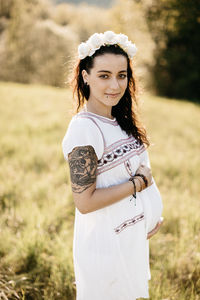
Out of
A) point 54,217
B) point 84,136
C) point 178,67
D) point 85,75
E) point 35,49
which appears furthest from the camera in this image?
point 35,49

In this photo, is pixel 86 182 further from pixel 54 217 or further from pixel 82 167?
pixel 54 217

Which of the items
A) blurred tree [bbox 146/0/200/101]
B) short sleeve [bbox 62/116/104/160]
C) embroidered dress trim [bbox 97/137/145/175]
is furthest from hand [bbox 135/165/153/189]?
blurred tree [bbox 146/0/200/101]

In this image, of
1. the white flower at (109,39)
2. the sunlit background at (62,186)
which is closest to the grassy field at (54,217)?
the sunlit background at (62,186)

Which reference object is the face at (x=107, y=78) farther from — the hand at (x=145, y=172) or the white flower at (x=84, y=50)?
the hand at (x=145, y=172)

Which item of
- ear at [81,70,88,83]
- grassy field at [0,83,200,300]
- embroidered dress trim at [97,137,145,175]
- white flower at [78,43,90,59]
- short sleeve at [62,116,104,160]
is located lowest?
grassy field at [0,83,200,300]

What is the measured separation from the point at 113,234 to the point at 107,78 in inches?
35.7

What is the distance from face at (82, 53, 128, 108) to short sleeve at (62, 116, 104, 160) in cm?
21

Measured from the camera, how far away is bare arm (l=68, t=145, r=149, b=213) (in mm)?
1304

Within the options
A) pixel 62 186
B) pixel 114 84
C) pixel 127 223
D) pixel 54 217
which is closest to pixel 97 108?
pixel 114 84

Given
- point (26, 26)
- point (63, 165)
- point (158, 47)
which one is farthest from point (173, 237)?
point (26, 26)

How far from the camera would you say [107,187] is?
144 centimetres

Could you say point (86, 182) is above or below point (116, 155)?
below

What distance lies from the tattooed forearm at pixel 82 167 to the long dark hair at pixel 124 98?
45 centimetres

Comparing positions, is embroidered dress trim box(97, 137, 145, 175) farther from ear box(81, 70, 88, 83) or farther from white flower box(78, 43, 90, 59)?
white flower box(78, 43, 90, 59)
